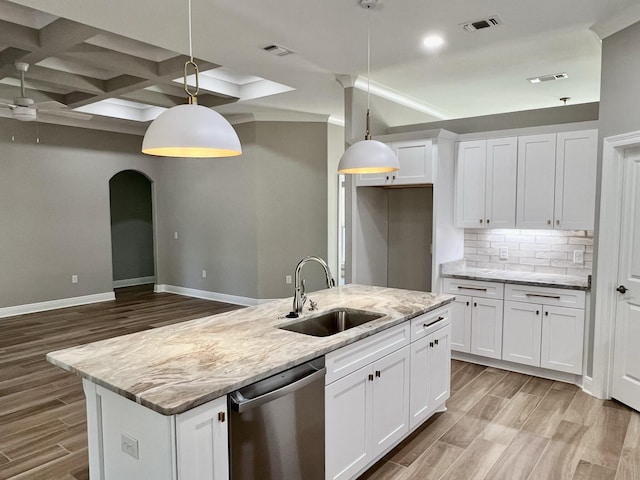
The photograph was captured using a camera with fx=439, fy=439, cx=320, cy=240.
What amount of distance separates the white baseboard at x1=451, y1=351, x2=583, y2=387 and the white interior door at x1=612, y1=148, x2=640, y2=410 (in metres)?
0.47

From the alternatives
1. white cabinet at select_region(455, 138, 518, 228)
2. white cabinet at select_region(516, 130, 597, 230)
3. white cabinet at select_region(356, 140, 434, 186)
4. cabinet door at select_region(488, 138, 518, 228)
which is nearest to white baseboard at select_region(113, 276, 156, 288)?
white cabinet at select_region(356, 140, 434, 186)

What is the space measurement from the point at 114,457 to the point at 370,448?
1.39 m

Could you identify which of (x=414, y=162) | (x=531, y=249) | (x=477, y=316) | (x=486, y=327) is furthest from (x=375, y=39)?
(x=486, y=327)

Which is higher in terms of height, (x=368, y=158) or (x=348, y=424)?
(x=368, y=158)

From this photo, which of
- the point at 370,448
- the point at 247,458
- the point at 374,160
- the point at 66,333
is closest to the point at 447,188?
the point at 374,160

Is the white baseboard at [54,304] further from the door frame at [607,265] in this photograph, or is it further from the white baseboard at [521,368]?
the door frame at [607,265]

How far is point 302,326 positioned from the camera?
2.71 metres

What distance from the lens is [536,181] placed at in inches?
164

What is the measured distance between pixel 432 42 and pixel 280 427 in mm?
3264

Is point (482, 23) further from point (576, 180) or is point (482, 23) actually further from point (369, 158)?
point (576, 180)

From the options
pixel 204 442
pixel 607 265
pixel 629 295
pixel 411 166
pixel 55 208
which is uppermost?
pixel 411 166

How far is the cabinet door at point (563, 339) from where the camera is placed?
151 inches

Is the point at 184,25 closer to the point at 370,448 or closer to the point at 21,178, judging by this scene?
the point at 370,448

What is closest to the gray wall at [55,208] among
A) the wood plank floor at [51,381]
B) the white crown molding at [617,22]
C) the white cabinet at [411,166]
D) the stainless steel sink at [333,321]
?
the wood plank floor at [51,381]
